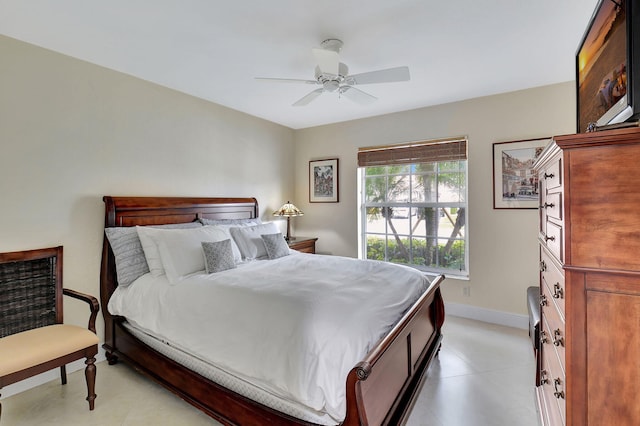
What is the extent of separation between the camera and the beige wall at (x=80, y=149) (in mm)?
2242

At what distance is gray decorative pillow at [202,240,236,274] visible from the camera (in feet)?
8.18

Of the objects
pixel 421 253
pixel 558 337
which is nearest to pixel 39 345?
pixel 558 337

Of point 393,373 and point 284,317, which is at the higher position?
point 284,317

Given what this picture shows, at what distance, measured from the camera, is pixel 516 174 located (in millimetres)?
3311

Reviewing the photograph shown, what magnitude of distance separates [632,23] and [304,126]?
4.10 metres

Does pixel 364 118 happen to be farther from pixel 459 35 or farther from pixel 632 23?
pixel 632 23

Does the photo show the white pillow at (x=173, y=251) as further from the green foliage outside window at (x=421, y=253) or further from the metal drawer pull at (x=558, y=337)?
the green foliage outside window at (x=421, y=253)

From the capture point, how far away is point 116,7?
1868mm

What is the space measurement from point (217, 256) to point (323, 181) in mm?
2528

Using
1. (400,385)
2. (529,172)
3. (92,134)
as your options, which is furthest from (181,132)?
(529,172)

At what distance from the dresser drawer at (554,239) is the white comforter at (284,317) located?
90 centimetres

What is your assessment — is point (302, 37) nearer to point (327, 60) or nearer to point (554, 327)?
point (327, 60)

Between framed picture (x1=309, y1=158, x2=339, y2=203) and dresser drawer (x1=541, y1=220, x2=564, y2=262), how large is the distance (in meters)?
3.28

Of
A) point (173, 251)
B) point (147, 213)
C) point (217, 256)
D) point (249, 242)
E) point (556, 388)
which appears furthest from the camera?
point (249, 242)
